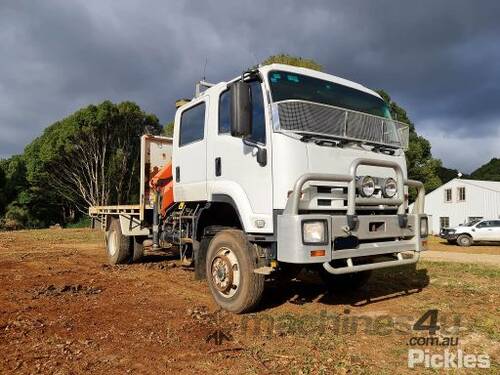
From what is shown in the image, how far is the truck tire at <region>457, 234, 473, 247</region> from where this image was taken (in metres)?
24.3

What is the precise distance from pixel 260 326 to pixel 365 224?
1619 mm

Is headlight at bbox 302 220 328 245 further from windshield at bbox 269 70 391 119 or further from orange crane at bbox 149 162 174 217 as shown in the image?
orange crane at bbox 149 162 174 217

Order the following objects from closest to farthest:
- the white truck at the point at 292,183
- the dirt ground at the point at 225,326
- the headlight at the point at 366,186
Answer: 1. the dirt ground at the point at 225,326
2. the white truck at the point at 292,183
3. the headlight at the point at 366,186

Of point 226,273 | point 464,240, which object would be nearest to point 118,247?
point 226,273

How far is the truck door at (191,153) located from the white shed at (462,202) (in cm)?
3497

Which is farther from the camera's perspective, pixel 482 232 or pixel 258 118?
pixel 482 232

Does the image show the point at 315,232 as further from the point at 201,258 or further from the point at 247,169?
the point at 201,258

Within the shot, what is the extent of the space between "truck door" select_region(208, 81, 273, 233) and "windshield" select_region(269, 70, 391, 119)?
0.24 metres

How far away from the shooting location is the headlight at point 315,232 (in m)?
4.51

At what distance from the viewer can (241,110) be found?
4.91 m

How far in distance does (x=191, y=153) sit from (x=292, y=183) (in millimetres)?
2222

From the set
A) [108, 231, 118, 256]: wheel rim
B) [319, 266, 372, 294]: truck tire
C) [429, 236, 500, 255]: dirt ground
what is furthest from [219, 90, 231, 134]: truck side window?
[429, 236, 500, 255]: dirt ground

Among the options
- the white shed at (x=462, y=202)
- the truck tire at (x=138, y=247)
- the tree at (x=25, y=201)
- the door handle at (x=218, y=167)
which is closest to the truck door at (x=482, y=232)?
the white shed at (x=462, y=202)

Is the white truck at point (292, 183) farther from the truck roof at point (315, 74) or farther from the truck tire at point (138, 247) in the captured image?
the truck tire at point (138, 247)
